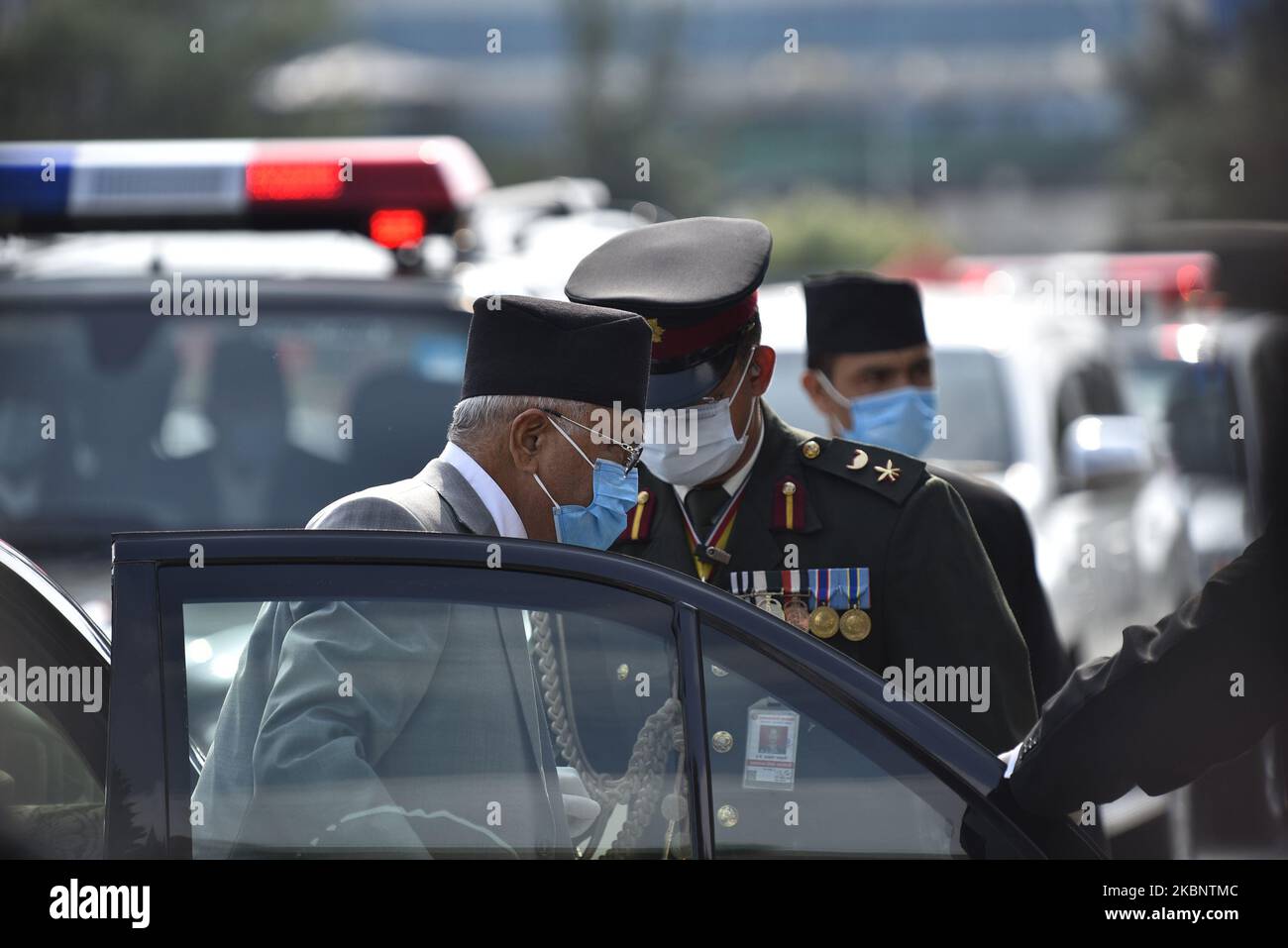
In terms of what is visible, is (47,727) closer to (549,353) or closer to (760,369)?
(549,353)

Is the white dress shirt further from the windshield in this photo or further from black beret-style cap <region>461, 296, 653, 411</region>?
the windshield

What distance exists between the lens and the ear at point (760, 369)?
9.27ft

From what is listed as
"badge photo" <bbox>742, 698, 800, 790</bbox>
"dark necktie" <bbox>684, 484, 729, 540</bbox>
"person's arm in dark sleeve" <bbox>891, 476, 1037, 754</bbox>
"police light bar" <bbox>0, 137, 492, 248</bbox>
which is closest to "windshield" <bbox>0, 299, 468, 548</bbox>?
"police light bar" <bbox>0, 137, 492, 248</bbox>

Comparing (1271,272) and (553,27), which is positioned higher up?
(553,27)

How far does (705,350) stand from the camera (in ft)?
8.99

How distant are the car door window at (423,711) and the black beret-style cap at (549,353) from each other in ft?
1.44

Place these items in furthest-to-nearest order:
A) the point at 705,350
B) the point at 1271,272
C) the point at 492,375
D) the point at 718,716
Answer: the point at 1271,272 → the point at 705,350 → the point at 492,375 → the point at 718,716

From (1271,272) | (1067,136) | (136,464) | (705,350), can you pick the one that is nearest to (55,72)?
(1271,272)

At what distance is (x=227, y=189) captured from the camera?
412 cm

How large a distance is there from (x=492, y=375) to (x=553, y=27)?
2682 inches

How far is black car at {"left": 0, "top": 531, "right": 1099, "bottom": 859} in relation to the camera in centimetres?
185

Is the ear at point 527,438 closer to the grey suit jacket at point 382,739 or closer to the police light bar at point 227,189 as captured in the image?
the grey suit jacket at point 382,739

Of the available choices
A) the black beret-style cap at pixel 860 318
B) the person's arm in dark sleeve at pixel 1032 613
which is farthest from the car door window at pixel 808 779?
the black beret-style cap at pixel 860 318
